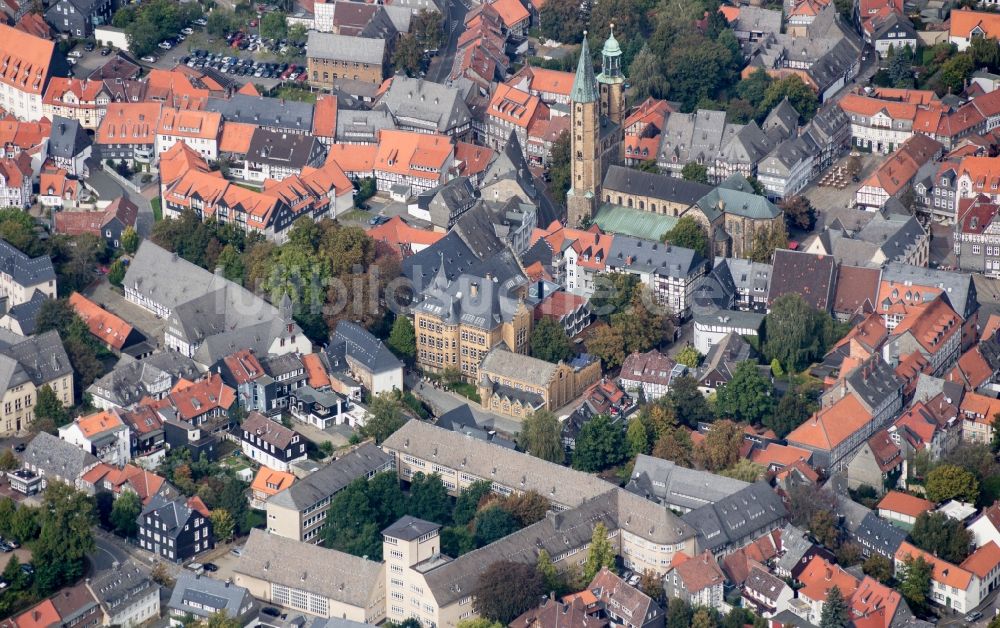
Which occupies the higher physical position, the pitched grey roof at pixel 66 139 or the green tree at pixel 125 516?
the pitched grey roof at pixel 66 139

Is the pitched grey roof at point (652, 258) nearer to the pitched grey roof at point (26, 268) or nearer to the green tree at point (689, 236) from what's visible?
the green tree at point (689, 236)

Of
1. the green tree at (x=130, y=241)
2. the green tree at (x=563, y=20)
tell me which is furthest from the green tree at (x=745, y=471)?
the green tree at (x=563, y=20)

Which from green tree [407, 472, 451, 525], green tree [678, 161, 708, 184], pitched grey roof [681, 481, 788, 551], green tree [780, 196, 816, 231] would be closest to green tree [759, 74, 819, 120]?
green tree [678, 161, 708, 184]

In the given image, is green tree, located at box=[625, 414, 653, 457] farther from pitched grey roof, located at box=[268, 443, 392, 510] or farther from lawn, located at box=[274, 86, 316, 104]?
lawn, located at box=[274, 86, 316, 104]

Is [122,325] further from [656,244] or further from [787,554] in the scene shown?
[787,554]

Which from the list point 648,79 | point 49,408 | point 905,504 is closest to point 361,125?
point 648,79

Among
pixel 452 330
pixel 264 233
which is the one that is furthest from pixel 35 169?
pixel 452 330

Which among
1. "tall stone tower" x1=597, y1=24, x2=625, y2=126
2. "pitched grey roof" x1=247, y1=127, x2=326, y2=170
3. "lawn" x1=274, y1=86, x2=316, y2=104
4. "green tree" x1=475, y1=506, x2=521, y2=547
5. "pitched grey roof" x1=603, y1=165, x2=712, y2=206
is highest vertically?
"tall stone tower" x1=597, y1=24, x2=625, y2=126
